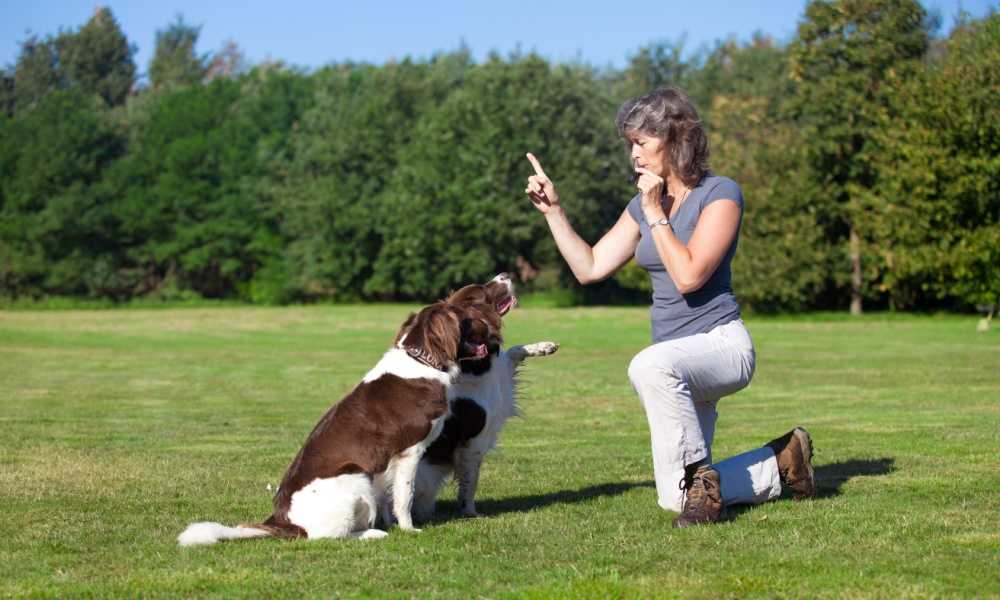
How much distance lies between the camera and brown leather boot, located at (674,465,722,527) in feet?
22.4

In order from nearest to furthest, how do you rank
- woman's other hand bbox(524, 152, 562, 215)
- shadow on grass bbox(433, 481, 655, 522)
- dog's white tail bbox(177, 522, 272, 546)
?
dog's white tail bbox(177, 522, 272, 546), woman's other hand bbox(524, 152, 562, 215), shadow on grass bbox(433, 481, 655, 522)

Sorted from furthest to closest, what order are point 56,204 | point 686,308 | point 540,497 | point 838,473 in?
1. point 56,204
2. point 838,473
3. point 540,497
4. point 686,308

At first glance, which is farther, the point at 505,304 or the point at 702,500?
the point at 505,304

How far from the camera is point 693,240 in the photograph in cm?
689

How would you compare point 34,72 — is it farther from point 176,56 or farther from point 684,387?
point 684,387

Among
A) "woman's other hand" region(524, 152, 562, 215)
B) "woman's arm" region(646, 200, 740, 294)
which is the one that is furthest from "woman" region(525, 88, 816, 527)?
"woman's other hand" region(524, 152, 562, 215)

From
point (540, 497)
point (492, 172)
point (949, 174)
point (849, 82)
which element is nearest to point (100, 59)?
point (492, 172)

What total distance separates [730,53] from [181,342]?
41.2 m

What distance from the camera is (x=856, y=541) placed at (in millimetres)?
6273

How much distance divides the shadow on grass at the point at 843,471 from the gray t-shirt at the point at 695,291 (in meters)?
1.56

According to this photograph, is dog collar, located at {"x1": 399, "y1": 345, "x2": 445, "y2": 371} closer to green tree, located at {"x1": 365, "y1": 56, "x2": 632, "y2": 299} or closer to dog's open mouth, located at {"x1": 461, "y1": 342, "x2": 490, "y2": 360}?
dog's open mouth, located at {"x1": 461, "y1": 342, "x2": 490, "y2": 360}

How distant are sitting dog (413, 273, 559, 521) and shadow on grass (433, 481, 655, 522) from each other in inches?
9.1

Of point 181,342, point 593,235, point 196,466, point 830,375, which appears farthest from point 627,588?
point 593,235

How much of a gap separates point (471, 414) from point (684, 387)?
1352mm
